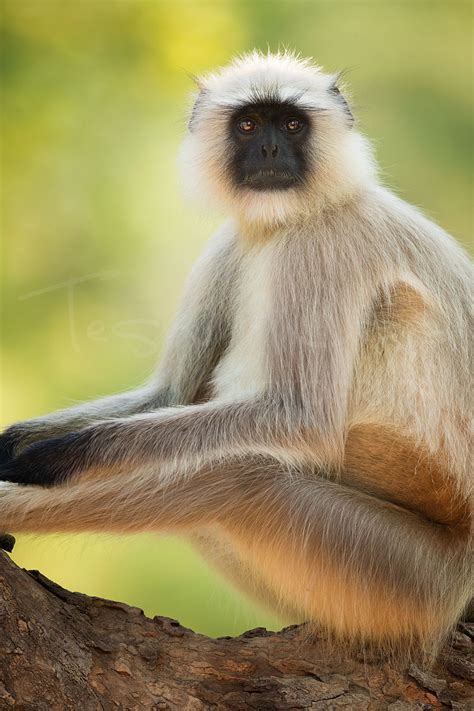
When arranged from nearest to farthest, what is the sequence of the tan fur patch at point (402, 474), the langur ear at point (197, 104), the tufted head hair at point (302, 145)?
Answer: 1. the tan fur patch at point (402, 474)
2. the tufted head hair at point (302, 145)
3. the langur ear at point (197, 104)

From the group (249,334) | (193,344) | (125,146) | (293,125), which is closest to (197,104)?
(293,125)

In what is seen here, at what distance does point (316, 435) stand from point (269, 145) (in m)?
1.21

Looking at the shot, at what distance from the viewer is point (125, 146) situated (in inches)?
317

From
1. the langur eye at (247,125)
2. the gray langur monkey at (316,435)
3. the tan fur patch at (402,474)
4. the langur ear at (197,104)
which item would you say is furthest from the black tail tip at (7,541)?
the langur ear at (197,104)

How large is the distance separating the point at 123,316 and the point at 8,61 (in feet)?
7.69

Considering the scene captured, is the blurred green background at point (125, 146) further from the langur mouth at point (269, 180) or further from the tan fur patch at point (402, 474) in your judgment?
the tan fur patch at point (402, 474)

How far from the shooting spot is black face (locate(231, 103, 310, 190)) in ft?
13.5

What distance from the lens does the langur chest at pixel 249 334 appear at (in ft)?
12.8

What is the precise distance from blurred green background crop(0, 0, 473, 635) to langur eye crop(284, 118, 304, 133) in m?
2.89

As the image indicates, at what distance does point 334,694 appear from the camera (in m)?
3.49

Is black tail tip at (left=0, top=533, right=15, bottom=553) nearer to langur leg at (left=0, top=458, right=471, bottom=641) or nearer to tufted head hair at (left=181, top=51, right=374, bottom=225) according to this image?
langur leg at (left=0, top=458, right=471, bottom=641)

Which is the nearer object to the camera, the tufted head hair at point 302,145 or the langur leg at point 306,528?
the langur leg at point 306,528

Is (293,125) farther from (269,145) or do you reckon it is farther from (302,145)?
(269,145)

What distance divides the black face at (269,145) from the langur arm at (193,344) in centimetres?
44
